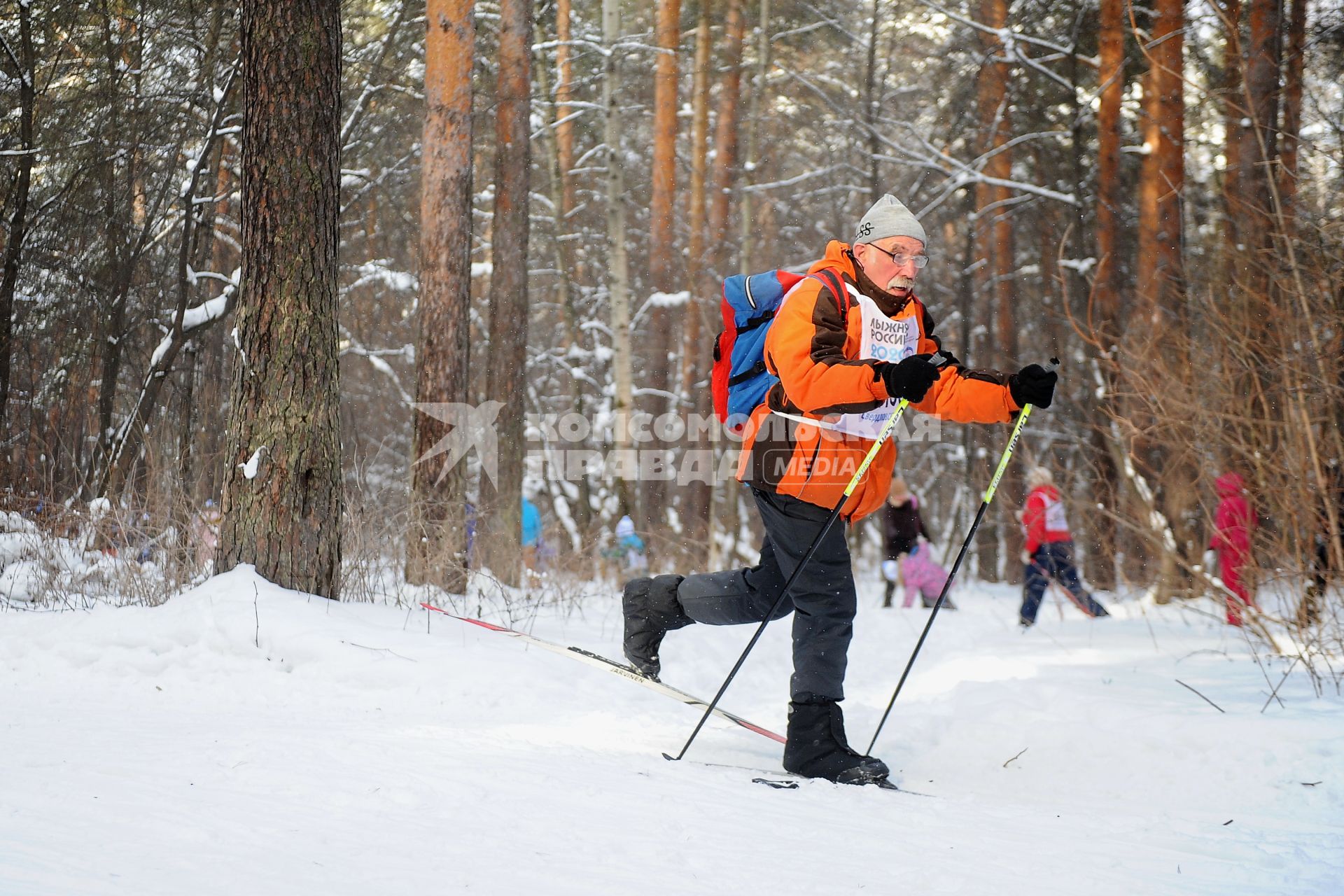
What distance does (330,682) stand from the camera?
151 inches

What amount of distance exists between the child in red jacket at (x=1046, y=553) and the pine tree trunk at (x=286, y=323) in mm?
5395

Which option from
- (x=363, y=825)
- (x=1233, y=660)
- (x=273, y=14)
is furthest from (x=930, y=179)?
(x=363, y=825)

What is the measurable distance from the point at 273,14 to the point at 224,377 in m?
6.76

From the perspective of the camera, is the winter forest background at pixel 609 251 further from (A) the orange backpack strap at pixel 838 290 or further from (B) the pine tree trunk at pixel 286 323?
(A) the orange backpack strap at pixel 838 290

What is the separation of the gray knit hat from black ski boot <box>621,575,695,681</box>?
4.66ft

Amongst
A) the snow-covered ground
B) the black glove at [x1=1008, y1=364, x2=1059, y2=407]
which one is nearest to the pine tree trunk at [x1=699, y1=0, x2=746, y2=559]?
the snow-covered ground

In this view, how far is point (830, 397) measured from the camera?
11.0 feet

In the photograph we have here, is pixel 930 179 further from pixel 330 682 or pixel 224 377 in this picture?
pixel 330 682

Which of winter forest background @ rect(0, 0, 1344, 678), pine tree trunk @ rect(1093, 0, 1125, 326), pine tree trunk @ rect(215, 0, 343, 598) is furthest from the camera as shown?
pine tree trunk @ rect(1093, 0, 1125, 326)

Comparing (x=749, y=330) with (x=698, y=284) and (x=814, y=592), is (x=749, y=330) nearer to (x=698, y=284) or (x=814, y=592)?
(x=814, y=592)

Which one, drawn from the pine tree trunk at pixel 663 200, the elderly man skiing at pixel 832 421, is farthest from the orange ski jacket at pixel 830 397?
the pine tree trunk at pixel 663 200

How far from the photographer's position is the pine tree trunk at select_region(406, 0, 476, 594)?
7.93 metres

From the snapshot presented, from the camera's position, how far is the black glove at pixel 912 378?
3.18 metres

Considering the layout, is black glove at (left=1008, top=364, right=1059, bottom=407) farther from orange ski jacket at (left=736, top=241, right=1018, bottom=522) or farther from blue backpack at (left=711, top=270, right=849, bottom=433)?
blue backpack at (left=711, top=270, right=849, bottom=433)
